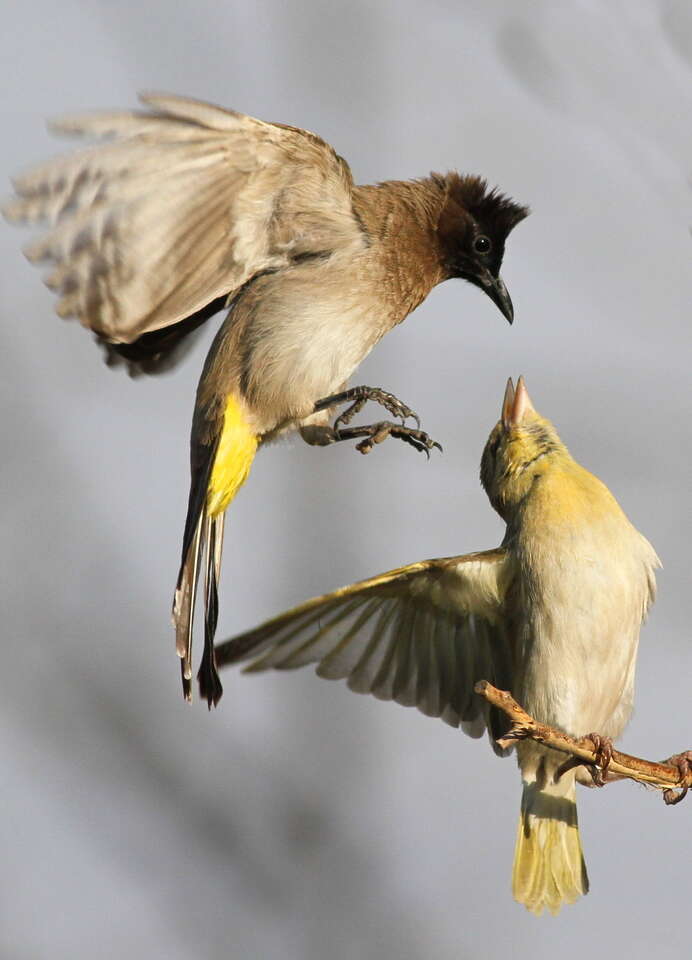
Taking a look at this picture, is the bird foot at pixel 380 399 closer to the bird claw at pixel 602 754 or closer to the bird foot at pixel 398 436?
the bird foot at pixel 398 436

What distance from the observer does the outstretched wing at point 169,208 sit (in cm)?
449

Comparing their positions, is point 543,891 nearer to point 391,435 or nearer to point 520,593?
point 520,593

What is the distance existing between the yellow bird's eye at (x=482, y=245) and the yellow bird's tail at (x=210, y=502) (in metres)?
1.56

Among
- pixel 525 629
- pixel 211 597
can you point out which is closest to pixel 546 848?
pixel 525 629

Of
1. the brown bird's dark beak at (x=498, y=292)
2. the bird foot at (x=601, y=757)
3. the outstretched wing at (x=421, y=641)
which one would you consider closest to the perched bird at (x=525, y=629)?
the outstretched wing at (x=421, y=641)

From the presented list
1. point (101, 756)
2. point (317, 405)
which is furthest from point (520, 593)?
point (101, 756)

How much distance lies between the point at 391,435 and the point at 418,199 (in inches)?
56.8

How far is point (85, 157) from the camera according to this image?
4465 mm

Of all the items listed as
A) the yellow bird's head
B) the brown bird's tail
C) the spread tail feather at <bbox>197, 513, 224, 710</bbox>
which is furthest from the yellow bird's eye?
the brown bird's tail

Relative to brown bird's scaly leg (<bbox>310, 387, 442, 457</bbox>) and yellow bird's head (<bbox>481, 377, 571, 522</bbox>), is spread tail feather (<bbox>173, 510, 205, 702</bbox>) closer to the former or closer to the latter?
brown bird's scaly leg (<bbox>310, 387, 442, 457</bbox>)

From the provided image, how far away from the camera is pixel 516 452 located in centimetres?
508

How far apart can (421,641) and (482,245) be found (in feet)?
6.92

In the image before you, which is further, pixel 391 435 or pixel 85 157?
pixel 391 435

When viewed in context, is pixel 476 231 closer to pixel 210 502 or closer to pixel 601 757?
pixel 210 502
